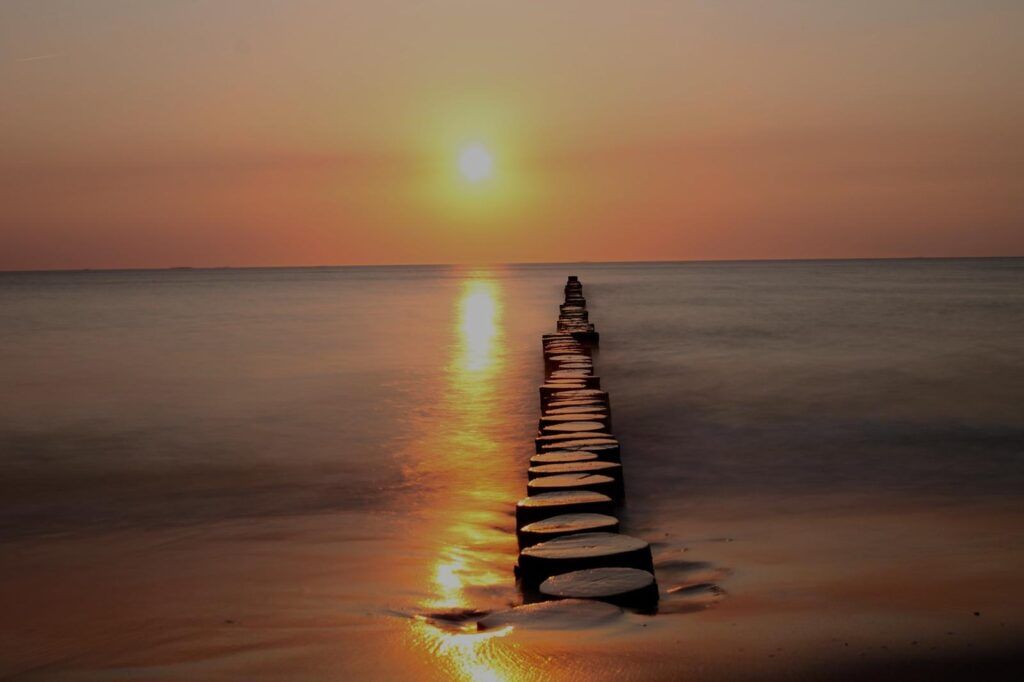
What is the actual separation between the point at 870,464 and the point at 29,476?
22.7 ft

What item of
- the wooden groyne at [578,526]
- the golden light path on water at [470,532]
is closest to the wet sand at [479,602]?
the golden light path on water at [470,532]

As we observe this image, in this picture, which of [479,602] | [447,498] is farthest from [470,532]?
[479,602]

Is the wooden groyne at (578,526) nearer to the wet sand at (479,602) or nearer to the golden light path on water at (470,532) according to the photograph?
the wet sand at (479,602)

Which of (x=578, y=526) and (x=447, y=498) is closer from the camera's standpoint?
(x=578, y=526)

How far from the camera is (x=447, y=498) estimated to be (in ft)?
26.6

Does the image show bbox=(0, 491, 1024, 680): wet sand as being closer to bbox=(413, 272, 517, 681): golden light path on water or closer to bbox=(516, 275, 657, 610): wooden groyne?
bbox=(413, 272, 517, 681): golden light path on water

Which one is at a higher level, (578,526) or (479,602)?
(578,526)

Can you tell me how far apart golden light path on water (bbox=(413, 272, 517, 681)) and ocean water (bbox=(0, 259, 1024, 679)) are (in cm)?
2

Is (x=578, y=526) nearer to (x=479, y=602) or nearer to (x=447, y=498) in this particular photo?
(x=479, y=602)

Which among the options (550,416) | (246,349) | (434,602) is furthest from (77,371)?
(434,602)

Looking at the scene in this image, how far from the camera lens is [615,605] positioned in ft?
13.6

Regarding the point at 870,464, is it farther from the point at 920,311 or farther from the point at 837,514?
the point at 920,311

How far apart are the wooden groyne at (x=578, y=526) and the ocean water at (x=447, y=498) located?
227mm

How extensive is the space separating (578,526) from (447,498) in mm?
3177
